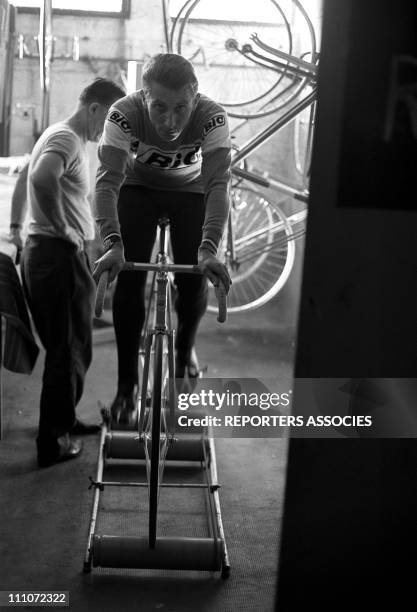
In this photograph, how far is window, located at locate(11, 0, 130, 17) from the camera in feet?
9.06

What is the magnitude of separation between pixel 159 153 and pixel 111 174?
26 cm

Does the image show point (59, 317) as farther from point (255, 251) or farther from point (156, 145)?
point (255, 251)

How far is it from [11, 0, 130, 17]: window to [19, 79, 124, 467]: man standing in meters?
0.66

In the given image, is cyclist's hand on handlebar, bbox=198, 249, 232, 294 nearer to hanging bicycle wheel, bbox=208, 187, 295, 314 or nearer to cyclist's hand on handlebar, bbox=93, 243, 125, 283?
cyclist's hand on handlebar, bbox=93, 243, 125, 283

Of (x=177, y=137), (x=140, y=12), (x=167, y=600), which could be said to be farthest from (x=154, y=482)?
(x=140, y=12)

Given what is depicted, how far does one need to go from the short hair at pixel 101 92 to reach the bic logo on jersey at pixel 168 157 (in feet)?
0.80

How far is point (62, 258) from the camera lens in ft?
7.87

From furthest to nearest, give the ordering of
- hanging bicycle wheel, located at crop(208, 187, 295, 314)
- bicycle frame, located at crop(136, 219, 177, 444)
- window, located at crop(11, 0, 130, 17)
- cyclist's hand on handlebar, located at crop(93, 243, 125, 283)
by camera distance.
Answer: hanging bicycle wheel, located at crop(208, 187, 295, 314), window, located at crop(11, 0, 130, 17), bicycle frame, located at crop(136, 219, 177, 444), cyclist's hand on handlebar, located at crop(93, 243, 125, 283)

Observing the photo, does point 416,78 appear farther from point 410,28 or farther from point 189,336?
point 189,336

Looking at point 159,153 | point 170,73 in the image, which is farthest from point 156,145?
point 170,73

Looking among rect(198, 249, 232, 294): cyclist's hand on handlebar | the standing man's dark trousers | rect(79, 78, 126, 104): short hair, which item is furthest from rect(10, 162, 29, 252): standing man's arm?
rect(198, 249, 232, 294): cyclist's hand on handlebar

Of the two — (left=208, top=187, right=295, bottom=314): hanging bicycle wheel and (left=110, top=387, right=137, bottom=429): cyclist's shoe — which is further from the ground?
(left=208, top=187, right=295, bottom=314): hanging bicycle wheel

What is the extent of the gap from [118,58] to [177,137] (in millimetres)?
1787

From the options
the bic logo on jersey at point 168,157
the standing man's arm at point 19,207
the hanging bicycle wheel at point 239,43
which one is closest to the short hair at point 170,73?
the bic logo on jersey at point 168,157
